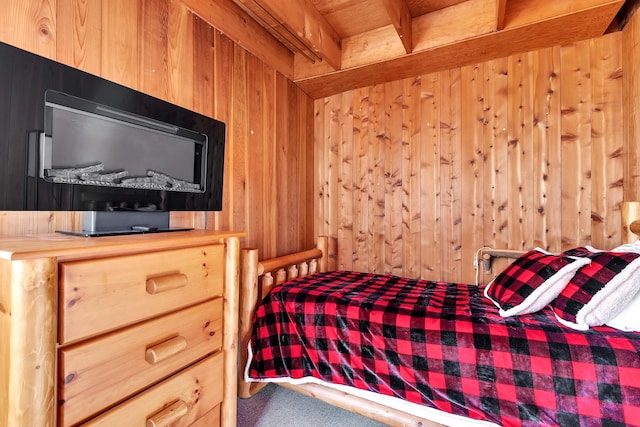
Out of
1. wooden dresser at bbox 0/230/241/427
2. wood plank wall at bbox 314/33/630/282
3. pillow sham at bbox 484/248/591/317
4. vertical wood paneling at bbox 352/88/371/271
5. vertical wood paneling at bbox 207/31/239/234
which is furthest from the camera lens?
vertical wood paneling at bbox 352/88/371/271

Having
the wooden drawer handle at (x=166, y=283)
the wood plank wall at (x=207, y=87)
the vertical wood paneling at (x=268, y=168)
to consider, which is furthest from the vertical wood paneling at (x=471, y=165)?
the wooden drawer handle at (x=166, y=283)

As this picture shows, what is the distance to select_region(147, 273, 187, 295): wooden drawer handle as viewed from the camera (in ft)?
3.14

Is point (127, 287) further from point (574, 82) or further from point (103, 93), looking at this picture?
point (574, 82)

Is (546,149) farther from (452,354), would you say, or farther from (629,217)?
(452,354)

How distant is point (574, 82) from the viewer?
1.93 meters

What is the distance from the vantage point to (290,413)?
1583 millimetres

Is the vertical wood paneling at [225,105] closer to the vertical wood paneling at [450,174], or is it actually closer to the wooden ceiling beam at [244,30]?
the wooden ceiling beam at [244,30]

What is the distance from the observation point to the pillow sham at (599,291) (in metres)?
1.09

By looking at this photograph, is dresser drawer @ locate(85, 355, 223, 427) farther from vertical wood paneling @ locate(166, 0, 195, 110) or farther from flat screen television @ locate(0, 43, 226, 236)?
vertical wood paneling @ locate(166, 0, 195, 110)

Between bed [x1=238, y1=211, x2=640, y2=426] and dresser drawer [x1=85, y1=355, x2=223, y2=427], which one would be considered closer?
dresser drawer [x1=85, y1=355, x2=223, y2=427]

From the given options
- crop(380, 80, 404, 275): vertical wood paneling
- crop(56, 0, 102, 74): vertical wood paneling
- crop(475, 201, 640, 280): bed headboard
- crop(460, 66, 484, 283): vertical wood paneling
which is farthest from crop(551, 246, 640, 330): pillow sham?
crop(56, 0, 102, 74): vertical wood paneling

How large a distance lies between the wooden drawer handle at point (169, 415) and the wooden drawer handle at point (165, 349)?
19 cm

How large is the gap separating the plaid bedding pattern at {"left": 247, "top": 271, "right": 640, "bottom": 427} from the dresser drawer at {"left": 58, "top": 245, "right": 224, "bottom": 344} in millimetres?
568

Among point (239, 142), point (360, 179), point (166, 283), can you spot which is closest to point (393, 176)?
point (360, 179)
